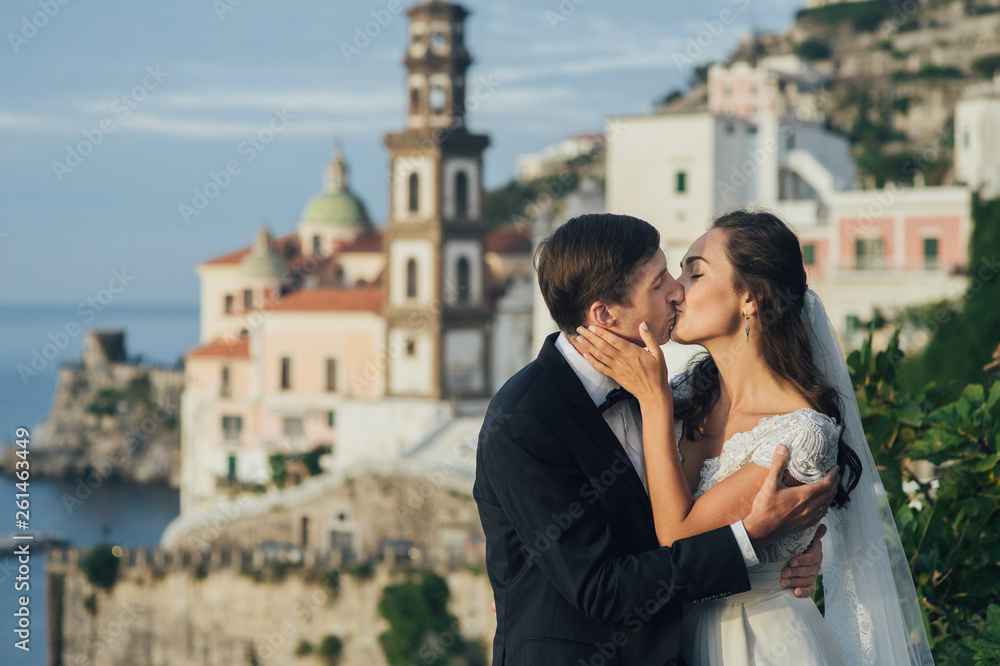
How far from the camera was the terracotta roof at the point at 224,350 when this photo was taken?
42.7m

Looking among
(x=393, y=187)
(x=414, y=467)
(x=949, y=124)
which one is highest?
(x=949, y=124)

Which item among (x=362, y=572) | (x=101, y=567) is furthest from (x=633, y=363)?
(x=101, y=567)

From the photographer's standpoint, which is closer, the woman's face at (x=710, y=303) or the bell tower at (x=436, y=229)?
the woman's face at (x=710, y=303)

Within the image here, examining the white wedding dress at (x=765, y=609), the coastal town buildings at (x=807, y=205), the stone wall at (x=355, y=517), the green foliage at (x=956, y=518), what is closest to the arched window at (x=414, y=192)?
the coastal town buildings at (x=807, y=205)

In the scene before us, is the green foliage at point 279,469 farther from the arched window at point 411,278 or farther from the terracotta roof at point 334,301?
the arched window at point 411,278

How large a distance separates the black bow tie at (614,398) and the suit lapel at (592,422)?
0.07 metres

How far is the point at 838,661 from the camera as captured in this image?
3059mm

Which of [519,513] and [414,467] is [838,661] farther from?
[414,467]

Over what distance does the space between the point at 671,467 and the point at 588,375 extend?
32 centimetres

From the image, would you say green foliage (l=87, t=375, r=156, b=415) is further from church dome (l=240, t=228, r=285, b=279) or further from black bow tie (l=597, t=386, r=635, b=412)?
black bow tie (l=597, t=386, r=635, b=412)

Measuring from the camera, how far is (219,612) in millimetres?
26188

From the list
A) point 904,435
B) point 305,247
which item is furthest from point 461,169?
point 904,435

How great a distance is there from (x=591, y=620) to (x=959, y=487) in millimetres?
1909

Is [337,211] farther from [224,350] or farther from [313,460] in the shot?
[313,460]
